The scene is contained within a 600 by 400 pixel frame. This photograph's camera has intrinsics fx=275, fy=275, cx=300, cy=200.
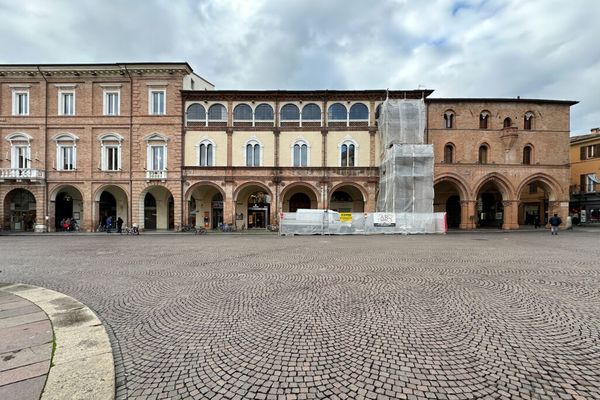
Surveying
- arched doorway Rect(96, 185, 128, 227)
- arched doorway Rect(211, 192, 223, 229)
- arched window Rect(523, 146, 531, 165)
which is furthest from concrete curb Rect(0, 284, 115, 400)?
arched window Rect(523, 146, 531, 165)

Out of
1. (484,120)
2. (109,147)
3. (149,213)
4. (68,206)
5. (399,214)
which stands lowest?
(149,213)


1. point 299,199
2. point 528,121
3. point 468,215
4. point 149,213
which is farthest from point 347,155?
point 149,213

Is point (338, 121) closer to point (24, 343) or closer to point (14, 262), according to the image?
point (14, 262)

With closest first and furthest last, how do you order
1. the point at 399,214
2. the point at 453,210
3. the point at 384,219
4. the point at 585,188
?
the point at 399,214
the point at 384,219
the point at 453,210
the point at 585,188

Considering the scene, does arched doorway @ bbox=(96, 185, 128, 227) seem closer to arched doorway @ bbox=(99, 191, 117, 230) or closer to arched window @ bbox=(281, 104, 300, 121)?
arched doorway @ bbox=(99, 191, 117, 230)

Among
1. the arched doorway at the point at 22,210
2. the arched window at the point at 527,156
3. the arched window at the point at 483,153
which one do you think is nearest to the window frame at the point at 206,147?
the arched doorway at the point at 22,210

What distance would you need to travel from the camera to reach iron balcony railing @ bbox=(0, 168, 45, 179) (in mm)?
24172

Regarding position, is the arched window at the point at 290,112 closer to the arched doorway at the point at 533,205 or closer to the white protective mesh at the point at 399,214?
the white protective mesh at the point at 399,214

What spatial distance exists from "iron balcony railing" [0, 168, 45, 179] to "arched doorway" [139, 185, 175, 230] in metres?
8.81

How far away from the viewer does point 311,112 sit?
25562 millimetres

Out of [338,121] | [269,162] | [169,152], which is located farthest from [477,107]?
[169,152]

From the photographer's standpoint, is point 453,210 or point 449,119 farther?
point 453,210

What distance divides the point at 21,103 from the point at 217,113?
17724mm

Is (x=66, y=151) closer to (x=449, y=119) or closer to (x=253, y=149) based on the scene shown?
(x=253, y=149)
